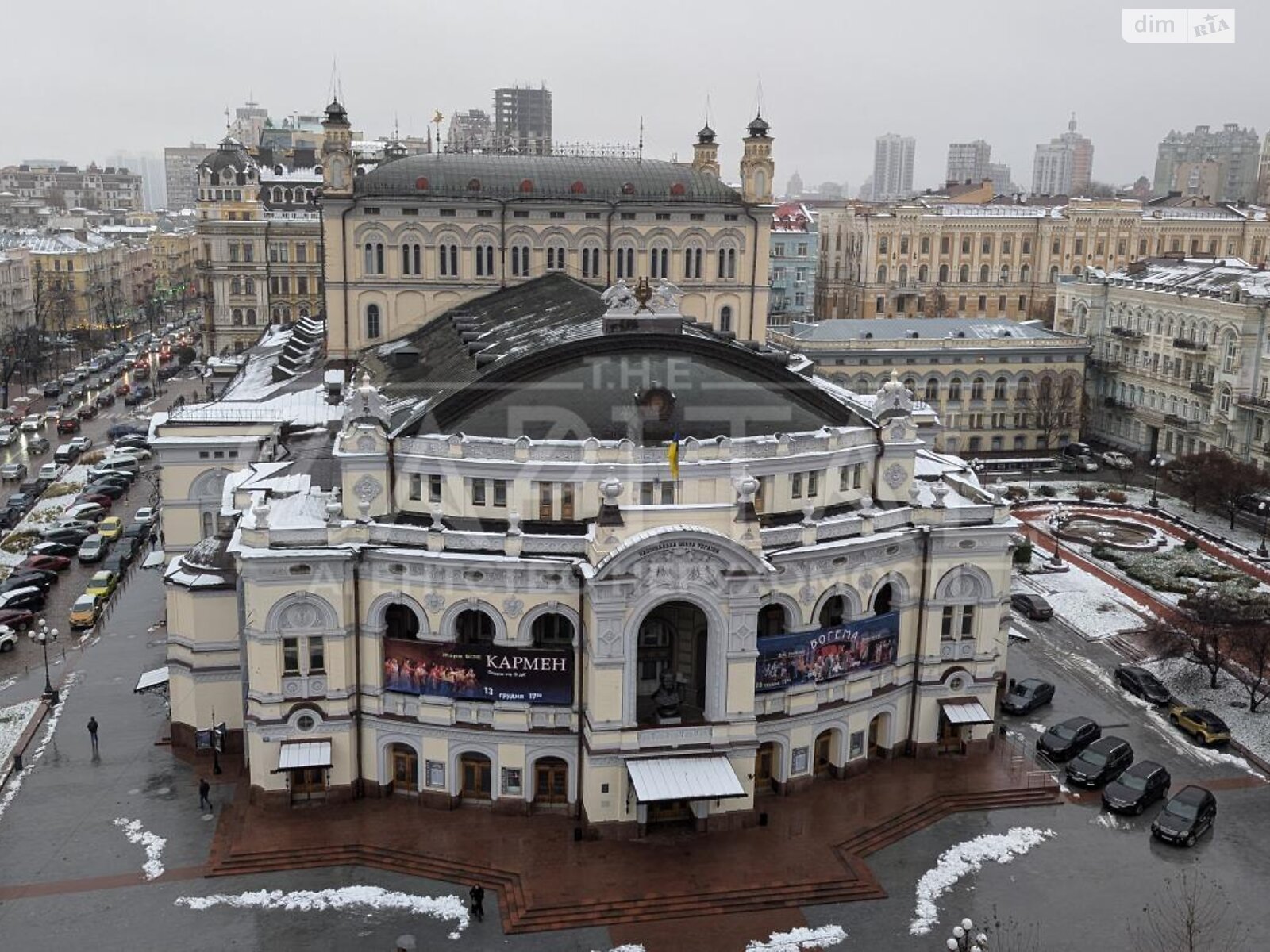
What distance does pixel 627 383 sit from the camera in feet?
175

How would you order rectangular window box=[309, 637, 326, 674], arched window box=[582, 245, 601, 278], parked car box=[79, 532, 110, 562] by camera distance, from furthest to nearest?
arched window box=[582, 245, 601, 278], parked car box=[79, 532, 110, 562], rectangular window box=[309, 637, 326, 674]

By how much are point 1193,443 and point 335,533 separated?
83.4m

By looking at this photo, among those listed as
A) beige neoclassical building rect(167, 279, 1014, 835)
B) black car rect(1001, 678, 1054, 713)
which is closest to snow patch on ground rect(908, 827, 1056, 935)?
beige neoclassical building rect(167, 279, 1014, 835)

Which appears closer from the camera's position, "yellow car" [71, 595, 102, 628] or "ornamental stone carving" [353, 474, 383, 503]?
"ornamental stone carving" [353, 474, 383, 503]

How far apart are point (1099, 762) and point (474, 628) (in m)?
28.6

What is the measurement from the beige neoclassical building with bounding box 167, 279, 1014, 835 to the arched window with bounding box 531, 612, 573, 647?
1.53 feet

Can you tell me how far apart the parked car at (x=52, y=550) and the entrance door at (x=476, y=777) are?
45.8m

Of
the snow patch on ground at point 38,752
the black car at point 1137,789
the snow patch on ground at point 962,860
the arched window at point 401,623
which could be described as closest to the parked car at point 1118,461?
the black car at point 1137,789

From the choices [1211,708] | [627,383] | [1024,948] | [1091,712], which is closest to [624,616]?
[627,383]

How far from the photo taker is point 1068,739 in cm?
5628

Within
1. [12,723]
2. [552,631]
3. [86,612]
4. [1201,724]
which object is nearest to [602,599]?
[552,631]

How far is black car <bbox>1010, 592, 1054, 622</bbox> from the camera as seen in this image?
73438mm

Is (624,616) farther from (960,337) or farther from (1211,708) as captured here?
(960,337)

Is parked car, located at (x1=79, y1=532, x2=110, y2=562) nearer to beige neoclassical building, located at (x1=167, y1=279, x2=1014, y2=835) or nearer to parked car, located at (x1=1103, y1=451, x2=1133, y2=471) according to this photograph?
beige neoclassical building, located at (x1=167, y1=279, x2=1014, y2=835)
